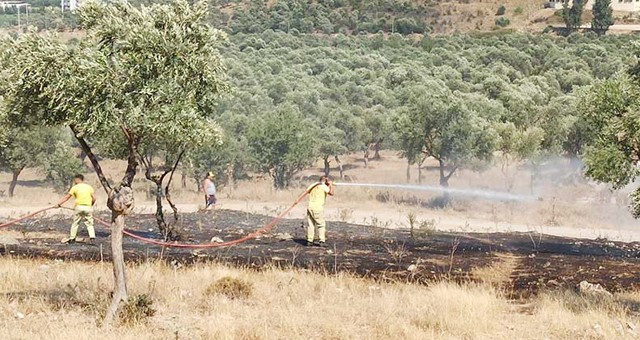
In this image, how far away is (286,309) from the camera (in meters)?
11.7

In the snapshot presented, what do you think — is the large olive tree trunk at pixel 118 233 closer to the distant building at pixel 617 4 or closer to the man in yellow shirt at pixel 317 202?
the man in yellow shirt at pixel 317 202

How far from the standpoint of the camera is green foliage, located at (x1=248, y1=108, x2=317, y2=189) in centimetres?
4259

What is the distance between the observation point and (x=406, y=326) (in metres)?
10.7

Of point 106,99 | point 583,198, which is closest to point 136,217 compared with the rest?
point 106,99

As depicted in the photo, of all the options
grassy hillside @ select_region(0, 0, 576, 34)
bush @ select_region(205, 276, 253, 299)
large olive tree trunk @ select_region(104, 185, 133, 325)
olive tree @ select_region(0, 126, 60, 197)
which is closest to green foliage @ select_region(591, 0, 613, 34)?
grassy hillside @ select_region(0, 0, 576, 34)

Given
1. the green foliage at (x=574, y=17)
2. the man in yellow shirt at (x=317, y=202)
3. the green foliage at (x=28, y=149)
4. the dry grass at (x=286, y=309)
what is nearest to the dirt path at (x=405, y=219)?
the green foliage at (x=28, y=149)

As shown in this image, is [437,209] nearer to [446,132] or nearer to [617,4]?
[446,132]

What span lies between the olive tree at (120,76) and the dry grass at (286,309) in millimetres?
1181

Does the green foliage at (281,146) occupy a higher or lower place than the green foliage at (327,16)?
lower

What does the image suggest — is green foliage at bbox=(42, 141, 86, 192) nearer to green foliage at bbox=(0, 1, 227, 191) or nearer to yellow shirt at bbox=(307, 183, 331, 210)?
yellow shirt at bbox=(307, 183, 331, 210)

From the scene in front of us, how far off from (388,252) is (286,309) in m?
8.45

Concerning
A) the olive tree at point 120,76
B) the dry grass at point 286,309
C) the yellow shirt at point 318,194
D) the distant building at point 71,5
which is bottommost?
the dry grass at point 286,309

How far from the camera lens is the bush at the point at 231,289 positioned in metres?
13.0

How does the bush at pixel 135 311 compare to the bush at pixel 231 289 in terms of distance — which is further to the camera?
the bush at pixel 231 289
